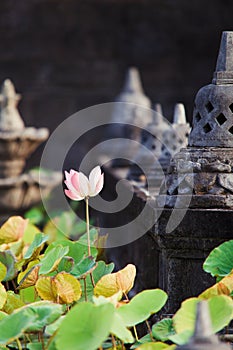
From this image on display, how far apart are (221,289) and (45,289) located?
0.35 m

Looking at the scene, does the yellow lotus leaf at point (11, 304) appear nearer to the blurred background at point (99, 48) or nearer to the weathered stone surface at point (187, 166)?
the weathered stone surface at point (187, 166)

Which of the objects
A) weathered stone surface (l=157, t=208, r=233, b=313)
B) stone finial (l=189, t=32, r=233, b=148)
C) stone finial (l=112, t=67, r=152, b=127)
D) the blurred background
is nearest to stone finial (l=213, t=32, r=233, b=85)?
stone finial (l=189, t=32, r=233, b=148)

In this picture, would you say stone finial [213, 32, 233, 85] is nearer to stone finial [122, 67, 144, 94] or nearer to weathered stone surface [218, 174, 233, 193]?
weathered stone surface [218, 174, 233, 193]

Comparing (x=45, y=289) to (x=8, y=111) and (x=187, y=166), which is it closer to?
(x=187, y=166)

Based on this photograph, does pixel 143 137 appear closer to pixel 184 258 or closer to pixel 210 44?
pixel 184 258

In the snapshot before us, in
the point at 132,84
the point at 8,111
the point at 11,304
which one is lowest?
the point at 11,304

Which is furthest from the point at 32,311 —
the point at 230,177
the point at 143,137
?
the point at 143,137

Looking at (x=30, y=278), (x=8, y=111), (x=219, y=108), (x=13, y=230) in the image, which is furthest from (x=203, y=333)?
(x=8, y=111)

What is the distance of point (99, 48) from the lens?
24.1 ft

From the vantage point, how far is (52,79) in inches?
286

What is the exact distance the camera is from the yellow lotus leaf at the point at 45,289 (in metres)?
1.58

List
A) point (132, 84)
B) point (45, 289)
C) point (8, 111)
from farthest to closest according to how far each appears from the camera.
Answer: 1. point (132, 84)
2. point (8, 111)
3. point (45, 289)

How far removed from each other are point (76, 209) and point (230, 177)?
2900 mm

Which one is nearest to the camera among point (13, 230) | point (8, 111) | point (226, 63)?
point (226, 63)
